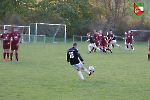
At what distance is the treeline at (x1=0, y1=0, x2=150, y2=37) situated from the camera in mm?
54812

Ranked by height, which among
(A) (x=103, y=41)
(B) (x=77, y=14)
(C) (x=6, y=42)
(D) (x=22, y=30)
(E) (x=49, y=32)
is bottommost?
(A) (x=103, y=41)

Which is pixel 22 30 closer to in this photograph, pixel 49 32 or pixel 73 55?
pixel 49 32

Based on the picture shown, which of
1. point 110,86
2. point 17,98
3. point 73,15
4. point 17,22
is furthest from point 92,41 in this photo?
point 73,15

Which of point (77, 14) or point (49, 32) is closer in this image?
point (49, 32)

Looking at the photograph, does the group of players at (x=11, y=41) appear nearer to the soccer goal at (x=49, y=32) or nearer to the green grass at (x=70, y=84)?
the green grass at (x=70, y=84)

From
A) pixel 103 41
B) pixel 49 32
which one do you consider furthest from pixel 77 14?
pixel 103 41

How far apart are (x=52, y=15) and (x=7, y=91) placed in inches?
1718

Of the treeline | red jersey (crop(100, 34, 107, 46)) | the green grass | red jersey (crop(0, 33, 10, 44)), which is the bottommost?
the green grass

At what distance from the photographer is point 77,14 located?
191 ft

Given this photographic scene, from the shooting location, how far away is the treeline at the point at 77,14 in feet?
180

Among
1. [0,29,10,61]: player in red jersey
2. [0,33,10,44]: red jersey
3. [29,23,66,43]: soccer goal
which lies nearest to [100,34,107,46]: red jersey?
[0,29,10,61]: player in red jersey

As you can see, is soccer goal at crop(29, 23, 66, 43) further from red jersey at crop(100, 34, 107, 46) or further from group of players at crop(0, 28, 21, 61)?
group of players at crop(0, 28, 21, 61)

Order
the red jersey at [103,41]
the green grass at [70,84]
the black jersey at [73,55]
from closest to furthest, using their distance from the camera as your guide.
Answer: the green grass at [70,84] → the black jersey at [73,55] → the red jersey at [103,41]

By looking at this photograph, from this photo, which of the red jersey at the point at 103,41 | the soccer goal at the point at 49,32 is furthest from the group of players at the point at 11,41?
the soccer goal at the point at 49,32
